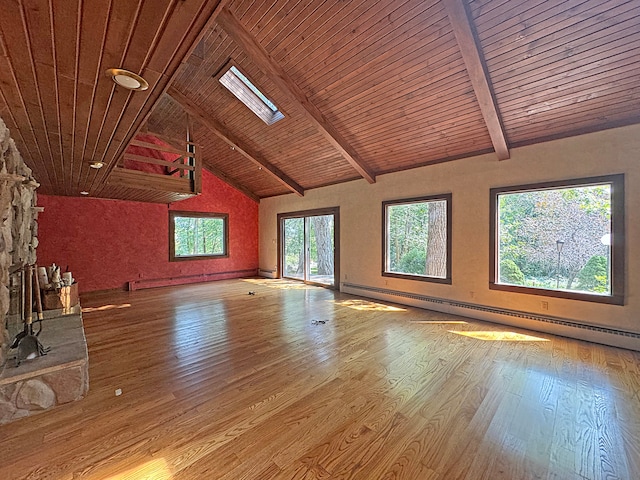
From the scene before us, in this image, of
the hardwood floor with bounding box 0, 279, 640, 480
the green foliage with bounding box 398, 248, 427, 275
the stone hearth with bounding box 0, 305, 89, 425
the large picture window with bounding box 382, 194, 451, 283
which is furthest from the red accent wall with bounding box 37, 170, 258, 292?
the green foliage with bounding box 398, 248, 427, 275

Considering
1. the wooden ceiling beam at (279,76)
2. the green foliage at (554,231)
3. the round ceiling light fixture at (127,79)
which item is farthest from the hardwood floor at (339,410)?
the wooden ceiling beam at (279,76)

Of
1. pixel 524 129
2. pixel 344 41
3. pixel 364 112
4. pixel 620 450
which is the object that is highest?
pixel 344 41

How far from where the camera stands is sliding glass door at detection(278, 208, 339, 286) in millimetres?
7719

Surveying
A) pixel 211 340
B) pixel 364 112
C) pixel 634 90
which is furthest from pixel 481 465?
pixel 364 112

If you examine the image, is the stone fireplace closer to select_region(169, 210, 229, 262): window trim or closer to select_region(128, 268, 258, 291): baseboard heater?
select_region(128, 268, 258, 291): baseboard heater

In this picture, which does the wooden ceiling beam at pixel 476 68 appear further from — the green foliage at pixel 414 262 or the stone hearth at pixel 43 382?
the stone hearth at pixel 43 382

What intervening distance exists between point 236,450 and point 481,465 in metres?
1.46

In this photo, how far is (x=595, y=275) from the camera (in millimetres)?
3588

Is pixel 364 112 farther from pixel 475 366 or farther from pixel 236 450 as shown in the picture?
pixel 236 450

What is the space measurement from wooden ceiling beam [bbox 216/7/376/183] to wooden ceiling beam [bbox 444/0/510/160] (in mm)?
2170

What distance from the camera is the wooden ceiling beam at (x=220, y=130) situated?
555 cm

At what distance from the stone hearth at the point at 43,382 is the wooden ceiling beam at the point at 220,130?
15.4 ft

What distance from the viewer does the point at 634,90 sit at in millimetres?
2984

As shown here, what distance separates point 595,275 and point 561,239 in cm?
57
